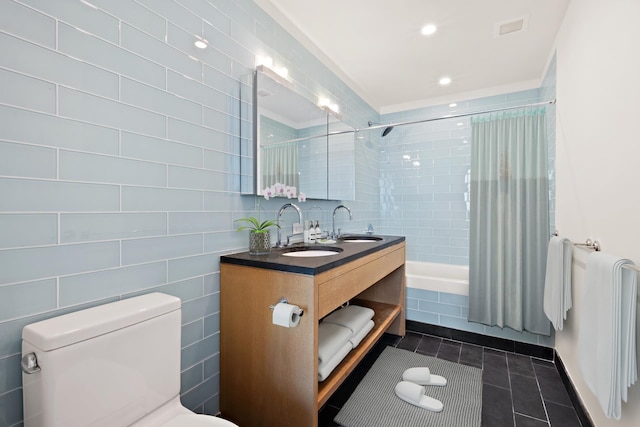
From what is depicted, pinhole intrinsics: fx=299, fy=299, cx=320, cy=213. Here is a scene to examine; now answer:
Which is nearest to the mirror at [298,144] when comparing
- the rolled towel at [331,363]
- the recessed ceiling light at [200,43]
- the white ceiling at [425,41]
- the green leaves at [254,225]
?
the green leaves at [254,225]

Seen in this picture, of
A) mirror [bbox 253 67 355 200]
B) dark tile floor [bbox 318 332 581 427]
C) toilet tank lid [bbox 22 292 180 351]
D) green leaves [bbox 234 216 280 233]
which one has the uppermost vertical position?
mirror [bbox 253 67 355 200]

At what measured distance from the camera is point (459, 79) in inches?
117

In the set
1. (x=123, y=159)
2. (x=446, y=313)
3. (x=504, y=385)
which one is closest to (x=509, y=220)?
(x=446, y=313)

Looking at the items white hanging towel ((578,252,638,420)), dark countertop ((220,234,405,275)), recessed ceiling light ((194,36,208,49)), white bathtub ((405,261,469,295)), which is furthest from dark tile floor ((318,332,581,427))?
recessed ceiling light ((194,36,208,49))

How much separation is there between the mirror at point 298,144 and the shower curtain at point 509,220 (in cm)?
119

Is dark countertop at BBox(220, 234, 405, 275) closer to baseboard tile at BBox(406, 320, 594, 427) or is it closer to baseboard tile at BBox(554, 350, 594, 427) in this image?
baseboard tile at BBox(554, 350, 594, 427)

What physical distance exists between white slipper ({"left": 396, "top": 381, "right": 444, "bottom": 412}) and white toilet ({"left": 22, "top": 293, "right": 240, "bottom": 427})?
122cm

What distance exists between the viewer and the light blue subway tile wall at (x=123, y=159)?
3.02 ft

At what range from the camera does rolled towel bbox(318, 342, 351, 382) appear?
147cm

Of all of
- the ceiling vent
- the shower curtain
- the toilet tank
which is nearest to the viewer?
the toilet tank

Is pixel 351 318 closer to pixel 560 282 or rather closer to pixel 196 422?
A: pixel 196 422

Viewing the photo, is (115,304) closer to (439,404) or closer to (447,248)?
(439,404)

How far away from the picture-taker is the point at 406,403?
180 centimetres

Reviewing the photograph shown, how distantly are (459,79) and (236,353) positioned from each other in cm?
308
